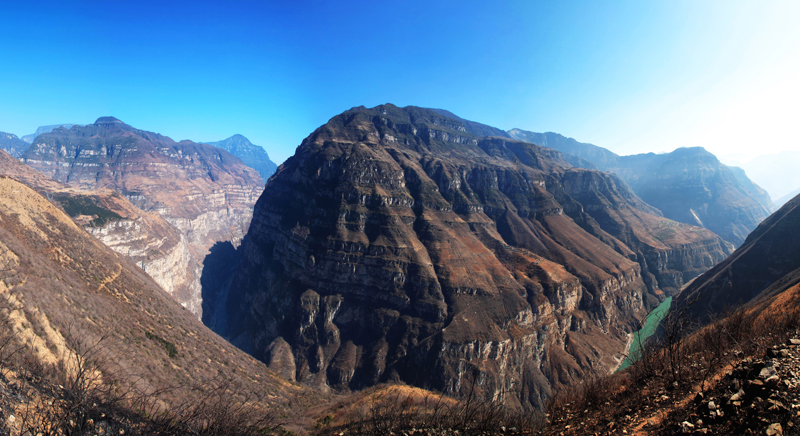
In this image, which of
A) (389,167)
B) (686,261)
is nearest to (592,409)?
(389,167)

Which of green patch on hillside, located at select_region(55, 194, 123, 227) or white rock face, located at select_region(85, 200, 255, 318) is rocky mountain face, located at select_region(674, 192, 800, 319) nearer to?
white rock face, located at select_region(85, 200, 255, 318)

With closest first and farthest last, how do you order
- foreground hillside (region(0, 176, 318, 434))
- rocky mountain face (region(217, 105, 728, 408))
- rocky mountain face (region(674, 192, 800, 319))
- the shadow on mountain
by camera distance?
foreground hillside (region(0, 176, 318, 434)), rocky mountain face (region(217, 105, 728, 408)), rocky mountain face (region(674, 192, 800, 319)), the shadow on mountain

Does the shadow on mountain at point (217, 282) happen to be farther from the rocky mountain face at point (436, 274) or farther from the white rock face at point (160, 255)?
the white rock face at point (160, 255)

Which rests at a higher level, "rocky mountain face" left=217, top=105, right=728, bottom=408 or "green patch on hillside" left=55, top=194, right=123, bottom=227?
"green patch on hillside" left=55, top=194, right=123, bottom=227

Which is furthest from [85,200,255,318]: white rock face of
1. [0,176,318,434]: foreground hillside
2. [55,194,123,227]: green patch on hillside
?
[0,176,318,434]: foreground hillside

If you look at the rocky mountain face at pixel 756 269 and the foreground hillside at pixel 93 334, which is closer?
the foreground hillside at pixel 93 334

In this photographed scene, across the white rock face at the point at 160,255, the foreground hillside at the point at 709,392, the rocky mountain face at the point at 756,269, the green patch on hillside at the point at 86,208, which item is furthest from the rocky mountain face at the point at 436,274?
the green patch on hillside at the point at 86,208

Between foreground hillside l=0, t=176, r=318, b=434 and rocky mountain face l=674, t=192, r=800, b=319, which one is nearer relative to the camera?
foreground hillside l=0, t=176, r=318, b=434
